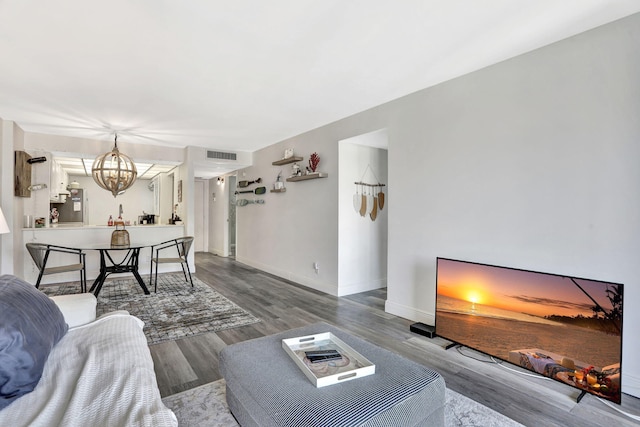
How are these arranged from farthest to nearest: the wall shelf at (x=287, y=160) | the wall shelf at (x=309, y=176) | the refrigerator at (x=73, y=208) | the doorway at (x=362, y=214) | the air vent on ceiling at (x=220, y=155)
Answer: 1. the refrigerator at (x=73, y=208)
2. the air vent on ceiling at (x=220, y=155)
3. the wall shelf at (x=287, y=160)
4. the wall shelf at (x=309, y=176)
5. the doorway at (x=362, y=214)

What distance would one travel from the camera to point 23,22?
214cm

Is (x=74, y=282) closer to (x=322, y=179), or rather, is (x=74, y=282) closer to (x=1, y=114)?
(x=1, y=114)

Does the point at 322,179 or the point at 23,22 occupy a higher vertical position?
the point at 23,22

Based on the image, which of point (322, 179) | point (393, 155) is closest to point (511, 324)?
point (393, 155)

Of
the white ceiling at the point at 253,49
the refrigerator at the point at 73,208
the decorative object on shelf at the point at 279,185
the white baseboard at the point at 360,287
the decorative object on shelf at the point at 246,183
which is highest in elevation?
the white ceiling at the point at 253,49

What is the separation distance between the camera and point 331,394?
1347mm

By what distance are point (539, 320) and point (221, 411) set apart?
2.15 metres

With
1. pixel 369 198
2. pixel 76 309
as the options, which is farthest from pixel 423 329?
pixel 76 309

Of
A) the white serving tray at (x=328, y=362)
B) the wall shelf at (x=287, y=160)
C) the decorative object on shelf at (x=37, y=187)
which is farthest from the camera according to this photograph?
Answer: the wall shelf at (x=287, y=160)

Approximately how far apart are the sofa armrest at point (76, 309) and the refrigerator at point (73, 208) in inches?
309

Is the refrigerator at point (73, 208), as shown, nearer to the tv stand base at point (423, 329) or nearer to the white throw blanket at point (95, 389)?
the white throw blanket at point (95, 389)

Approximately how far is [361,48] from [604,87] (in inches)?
65.8

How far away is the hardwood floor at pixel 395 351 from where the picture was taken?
74.7 inches

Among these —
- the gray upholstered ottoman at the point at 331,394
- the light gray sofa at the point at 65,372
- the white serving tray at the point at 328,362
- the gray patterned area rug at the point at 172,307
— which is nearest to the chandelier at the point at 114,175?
the gray patterned area rug at the point at 172,307
